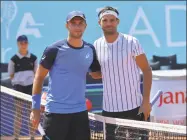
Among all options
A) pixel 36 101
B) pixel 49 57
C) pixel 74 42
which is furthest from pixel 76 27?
pixel 36 101

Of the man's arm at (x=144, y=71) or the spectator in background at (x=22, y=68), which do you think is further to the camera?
the spectator in background at (x=22, y=68)

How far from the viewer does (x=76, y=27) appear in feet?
13.0

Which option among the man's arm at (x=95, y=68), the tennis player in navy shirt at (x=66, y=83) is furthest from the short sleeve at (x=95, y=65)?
the tennis player in navy shirt at (x=66, y=83)

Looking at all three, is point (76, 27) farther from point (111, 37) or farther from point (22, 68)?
point (22, 68)

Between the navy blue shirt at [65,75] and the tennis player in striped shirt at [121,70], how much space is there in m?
0.28

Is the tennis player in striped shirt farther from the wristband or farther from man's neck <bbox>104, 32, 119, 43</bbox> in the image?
the wristband

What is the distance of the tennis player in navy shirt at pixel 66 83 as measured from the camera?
13.0ft

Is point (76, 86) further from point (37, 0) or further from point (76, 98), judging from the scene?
point (37, 0)

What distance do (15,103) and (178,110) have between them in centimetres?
283

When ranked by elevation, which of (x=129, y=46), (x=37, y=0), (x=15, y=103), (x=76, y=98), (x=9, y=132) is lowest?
(x=9, y=132)

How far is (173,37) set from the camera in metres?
10.2

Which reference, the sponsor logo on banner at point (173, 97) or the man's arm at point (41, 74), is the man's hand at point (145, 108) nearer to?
the man's arm at point (41, 74)

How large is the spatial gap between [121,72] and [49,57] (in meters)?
0.68

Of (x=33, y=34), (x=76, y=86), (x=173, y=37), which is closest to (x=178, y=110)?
(x=173, y=37)
